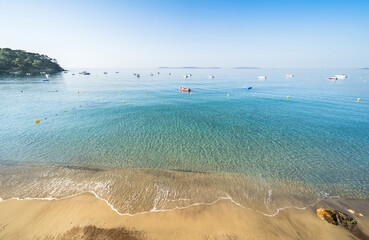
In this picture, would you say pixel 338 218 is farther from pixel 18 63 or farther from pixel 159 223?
pixel 18 63

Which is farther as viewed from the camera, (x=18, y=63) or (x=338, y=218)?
(x=18, y=63)

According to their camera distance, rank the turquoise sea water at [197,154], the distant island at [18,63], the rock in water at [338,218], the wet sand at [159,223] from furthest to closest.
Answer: the distant island at [18,63] < the turquoise sea water at [197,154] < the rock in water at [338,218] < the wet sand at [159,223]

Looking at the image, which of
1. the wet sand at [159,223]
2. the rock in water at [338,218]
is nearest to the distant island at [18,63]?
the wet sand at [159,223]

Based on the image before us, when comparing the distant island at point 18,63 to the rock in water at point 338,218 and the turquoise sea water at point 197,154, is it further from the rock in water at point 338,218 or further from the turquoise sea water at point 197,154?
the rock in water at point 338,218

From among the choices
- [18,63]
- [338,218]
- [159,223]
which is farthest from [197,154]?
[18,63]

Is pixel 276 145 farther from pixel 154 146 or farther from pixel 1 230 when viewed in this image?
pixel 1 230
